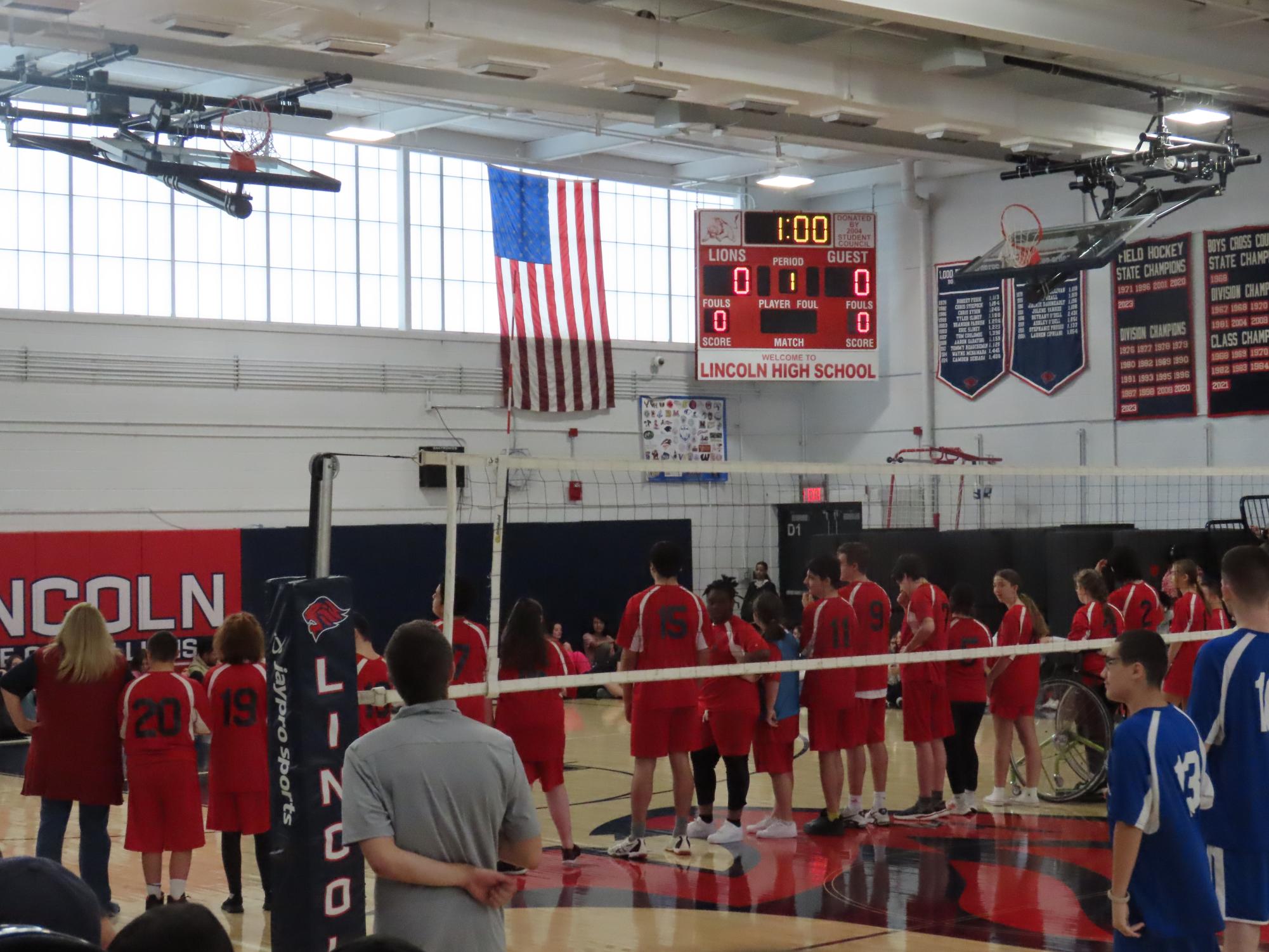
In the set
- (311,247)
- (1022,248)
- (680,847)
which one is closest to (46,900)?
(680,847)

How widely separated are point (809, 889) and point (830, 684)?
147 cm

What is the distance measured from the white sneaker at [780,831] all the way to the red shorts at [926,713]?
0.88 meters

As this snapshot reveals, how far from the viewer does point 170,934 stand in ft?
5.14

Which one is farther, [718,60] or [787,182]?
[787,182]

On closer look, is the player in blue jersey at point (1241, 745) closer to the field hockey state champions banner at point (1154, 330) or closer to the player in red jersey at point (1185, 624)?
the player in red jersey at point (1185, 624)

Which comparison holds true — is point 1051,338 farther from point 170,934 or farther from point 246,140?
point 170,934

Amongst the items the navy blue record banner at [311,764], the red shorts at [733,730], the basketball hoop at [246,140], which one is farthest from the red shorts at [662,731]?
the basketball hoop at [246,140]

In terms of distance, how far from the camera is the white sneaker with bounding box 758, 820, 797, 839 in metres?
7.93

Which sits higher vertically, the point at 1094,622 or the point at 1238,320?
the point at 1238,320

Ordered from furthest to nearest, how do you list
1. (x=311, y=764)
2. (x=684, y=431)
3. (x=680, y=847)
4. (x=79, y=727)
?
(x=684, y=431)
(x=680, y=847)
(x=79, y=727)
(x=311, y=764)

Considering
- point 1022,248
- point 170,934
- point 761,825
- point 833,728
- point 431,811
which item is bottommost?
point 761,825

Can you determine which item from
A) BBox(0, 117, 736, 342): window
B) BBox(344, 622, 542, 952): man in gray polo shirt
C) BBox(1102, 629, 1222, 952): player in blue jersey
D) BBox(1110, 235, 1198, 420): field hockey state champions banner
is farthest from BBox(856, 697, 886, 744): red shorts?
BBox(0, 117, 736, 342): window

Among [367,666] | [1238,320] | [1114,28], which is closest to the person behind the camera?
[367,666]

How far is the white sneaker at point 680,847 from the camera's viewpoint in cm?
759
